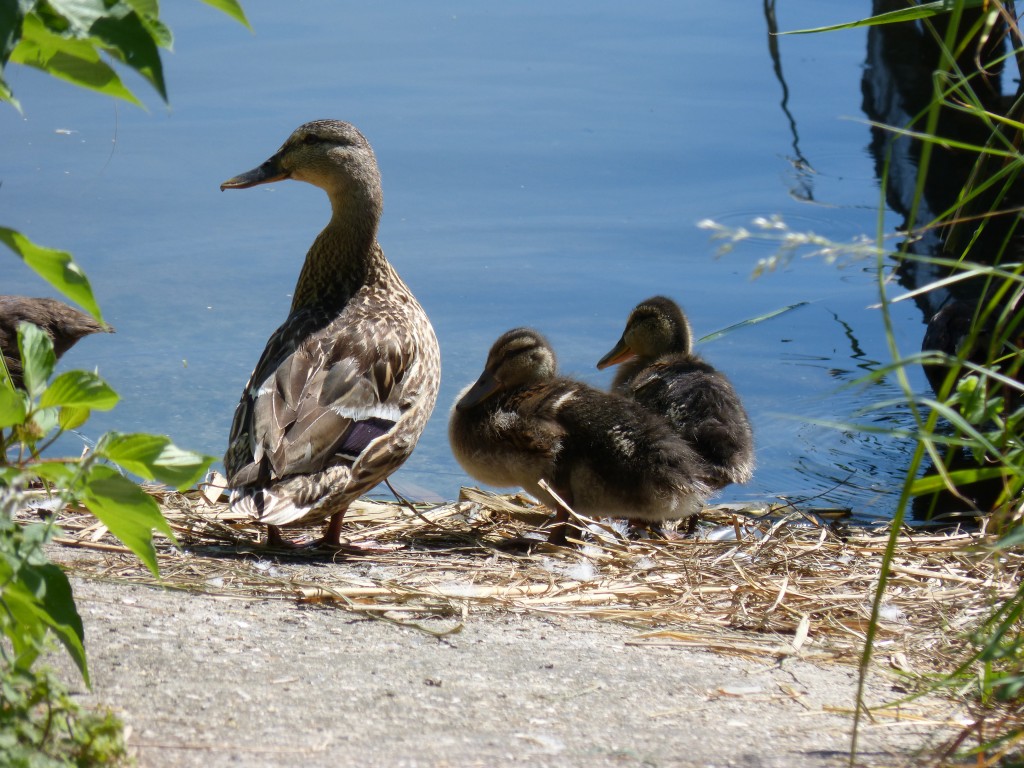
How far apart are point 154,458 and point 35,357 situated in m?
0.24

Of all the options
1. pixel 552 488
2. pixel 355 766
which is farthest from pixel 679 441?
pixel 355 766

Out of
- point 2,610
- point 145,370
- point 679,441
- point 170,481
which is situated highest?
point 170,481

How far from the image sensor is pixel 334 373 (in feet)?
14.0

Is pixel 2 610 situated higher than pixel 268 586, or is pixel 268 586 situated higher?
pixel 2 610

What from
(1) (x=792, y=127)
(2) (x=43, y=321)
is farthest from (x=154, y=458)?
(1) (x=792, y=127)

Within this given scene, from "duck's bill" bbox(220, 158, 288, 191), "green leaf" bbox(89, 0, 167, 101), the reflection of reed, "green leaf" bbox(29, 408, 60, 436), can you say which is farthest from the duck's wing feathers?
the reflection of reed

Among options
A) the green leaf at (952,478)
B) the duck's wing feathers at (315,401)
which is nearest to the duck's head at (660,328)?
the duck's wing feathers at (315,401)

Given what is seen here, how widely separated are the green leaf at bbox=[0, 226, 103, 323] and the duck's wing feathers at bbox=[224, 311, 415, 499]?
7.36ft

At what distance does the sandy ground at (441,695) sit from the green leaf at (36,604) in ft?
1.03

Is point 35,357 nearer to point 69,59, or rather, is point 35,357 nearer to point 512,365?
point 69,59

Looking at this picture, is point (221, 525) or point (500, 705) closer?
point (500, 705)

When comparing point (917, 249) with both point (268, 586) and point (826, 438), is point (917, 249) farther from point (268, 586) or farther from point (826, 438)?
point (268, 586)

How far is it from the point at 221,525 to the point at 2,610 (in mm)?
2579

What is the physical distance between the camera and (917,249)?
722 centimetres
